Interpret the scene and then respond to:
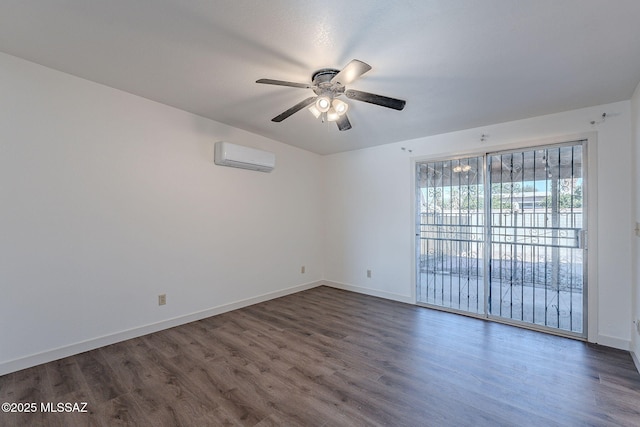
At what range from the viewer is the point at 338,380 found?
2.20 meters

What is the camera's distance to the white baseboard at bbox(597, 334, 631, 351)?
2697mm

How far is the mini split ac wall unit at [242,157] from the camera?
3.50m

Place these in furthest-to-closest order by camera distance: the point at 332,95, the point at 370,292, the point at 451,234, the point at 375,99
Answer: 1. the point at 370,292
2. the point at 451,234
3. the point at 332,95
4. the point at 375,99

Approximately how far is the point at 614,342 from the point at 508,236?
1336 mm

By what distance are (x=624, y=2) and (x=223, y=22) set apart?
2245mm

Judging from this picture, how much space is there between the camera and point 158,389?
207cm

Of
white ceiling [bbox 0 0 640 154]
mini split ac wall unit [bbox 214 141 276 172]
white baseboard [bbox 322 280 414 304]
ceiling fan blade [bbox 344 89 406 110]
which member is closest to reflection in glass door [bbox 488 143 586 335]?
white ceiling [bbox 0 0 640 154]

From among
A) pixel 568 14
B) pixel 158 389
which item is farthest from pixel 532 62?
pixel 158 389

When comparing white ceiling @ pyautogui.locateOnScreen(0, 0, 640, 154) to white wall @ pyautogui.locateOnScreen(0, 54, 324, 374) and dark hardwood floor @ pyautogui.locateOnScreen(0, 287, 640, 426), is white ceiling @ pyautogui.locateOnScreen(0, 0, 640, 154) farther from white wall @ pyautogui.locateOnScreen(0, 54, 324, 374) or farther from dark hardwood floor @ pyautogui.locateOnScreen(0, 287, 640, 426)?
dark hardwood floor @ pyautogui.locateOnScreen(0, 287, 640, 426)

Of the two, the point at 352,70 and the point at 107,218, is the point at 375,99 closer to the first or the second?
the point at 352,70

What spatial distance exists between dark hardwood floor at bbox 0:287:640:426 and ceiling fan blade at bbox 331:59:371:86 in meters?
2.25

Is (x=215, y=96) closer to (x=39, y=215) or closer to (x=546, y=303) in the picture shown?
(x=39, y=215)

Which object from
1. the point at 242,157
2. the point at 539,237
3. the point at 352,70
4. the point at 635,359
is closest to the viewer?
the point at 352,70

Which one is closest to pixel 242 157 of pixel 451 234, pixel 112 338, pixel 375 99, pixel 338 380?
pixel 375 99
